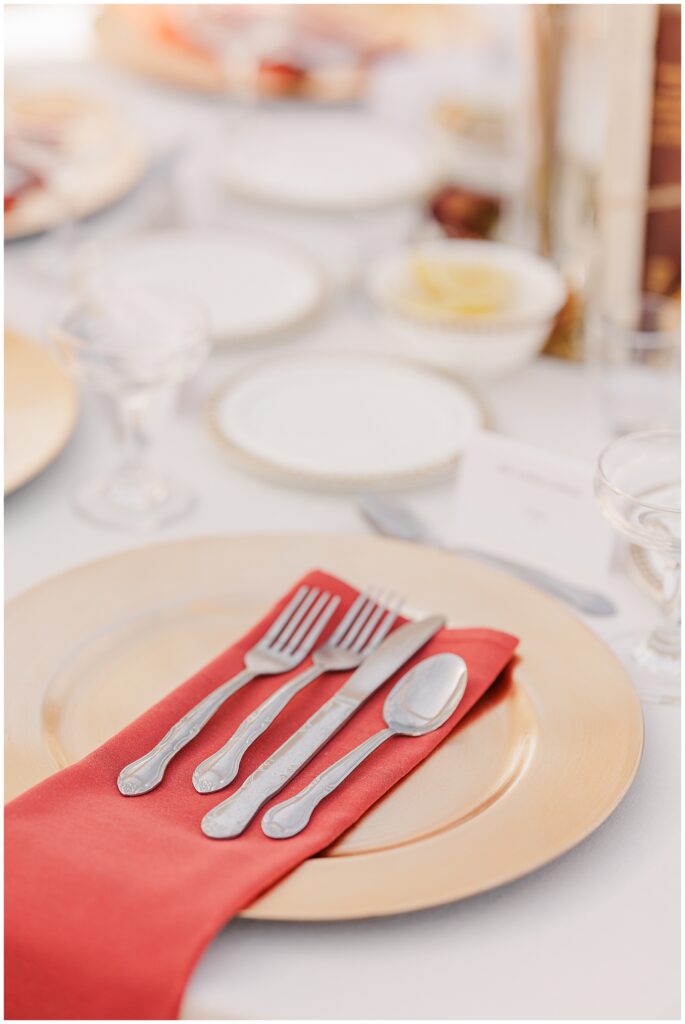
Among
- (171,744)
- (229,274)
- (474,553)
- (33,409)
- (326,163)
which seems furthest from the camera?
(326,163)

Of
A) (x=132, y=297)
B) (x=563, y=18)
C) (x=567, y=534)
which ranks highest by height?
(x=563, y=18)

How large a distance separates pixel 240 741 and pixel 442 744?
0.13 metres

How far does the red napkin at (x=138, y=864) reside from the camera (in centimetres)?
67

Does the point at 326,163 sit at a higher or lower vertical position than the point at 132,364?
lower

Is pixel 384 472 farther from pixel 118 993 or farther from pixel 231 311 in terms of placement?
pixel 118 993

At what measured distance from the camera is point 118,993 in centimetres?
66

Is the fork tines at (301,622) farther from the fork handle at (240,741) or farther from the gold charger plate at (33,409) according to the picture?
the gold charger plate at (33,409)

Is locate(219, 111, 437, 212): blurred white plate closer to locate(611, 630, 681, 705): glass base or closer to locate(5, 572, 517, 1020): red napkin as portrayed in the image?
locate(611, 630, 681, 705): glass base

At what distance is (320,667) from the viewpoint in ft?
2.97

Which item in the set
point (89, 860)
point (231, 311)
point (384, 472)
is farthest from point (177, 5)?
point (89, 860)

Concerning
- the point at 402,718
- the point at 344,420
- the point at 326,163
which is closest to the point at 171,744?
the point at 402,718

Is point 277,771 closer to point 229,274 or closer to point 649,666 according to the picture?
point 649,666

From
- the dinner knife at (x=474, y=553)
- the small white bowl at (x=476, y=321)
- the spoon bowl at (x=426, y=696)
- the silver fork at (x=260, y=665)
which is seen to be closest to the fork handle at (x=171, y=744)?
the silver fork at (x=260, y=665)

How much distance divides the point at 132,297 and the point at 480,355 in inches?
14.4
